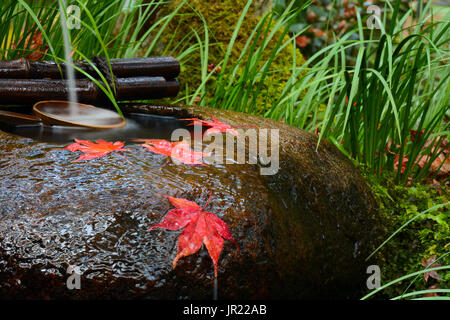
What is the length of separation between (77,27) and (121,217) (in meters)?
1.51

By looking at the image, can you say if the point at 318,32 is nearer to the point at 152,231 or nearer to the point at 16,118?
the point at 16,118

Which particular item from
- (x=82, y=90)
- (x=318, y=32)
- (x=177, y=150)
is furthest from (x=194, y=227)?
(x=318, y=32)

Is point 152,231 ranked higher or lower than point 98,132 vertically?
lower

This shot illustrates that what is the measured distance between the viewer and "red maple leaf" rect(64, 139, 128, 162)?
1.31 meters

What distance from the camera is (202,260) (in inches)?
44.5

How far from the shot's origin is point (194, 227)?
116 cm

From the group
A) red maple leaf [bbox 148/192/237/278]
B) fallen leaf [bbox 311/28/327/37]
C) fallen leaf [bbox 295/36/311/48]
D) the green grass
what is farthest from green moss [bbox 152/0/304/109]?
fallen leaf [bbox 311/28/327/37]

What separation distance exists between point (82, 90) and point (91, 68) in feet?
0.51

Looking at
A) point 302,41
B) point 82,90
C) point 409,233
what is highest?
point 302,41

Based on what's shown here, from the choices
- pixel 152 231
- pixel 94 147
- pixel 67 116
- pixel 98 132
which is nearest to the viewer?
pixel 152 231

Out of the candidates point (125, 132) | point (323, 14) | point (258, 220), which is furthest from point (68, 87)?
point (323, 14)

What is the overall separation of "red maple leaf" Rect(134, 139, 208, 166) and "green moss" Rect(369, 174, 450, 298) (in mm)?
819

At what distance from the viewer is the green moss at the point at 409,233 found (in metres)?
1.70

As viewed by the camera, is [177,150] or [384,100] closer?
[177,150]
